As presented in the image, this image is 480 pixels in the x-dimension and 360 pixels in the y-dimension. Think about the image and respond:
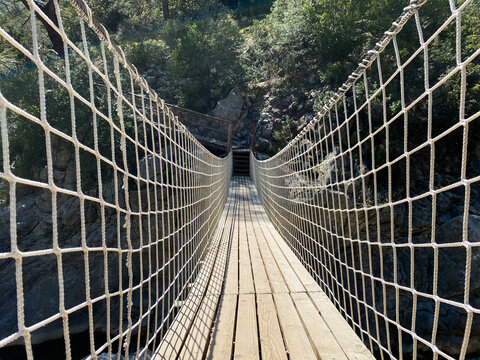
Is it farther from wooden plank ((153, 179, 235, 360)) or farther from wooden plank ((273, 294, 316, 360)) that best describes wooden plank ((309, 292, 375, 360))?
wooden plank ((153, 179, 235, 360))

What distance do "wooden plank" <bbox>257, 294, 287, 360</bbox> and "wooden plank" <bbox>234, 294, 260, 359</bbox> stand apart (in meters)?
0.02

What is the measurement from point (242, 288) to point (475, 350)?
5.80 meters

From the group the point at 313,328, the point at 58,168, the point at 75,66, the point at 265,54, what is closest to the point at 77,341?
the point at 58,168

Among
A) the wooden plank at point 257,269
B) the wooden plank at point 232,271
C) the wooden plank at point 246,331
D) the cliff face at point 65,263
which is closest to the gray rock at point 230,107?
the cliff face at point 65,263

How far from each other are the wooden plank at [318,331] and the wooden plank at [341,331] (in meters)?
0.02

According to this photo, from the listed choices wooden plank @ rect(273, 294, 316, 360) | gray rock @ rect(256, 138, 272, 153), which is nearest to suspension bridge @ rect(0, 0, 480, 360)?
wooden plank @ rect(273, 294, 316, 360)

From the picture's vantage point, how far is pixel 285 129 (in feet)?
32.4

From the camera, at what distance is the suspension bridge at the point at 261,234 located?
88cm

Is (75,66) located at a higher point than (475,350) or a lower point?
higher

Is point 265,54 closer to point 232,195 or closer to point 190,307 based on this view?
point 232,195

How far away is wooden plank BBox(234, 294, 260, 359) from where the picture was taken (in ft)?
3.48

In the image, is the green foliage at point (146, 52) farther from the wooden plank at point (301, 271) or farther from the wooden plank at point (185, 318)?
the wooden plank at point (185, 318)

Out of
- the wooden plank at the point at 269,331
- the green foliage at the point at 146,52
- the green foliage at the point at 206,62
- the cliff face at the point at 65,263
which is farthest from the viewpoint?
the green foliage at the point at 146,52

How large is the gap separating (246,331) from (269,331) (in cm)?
8
